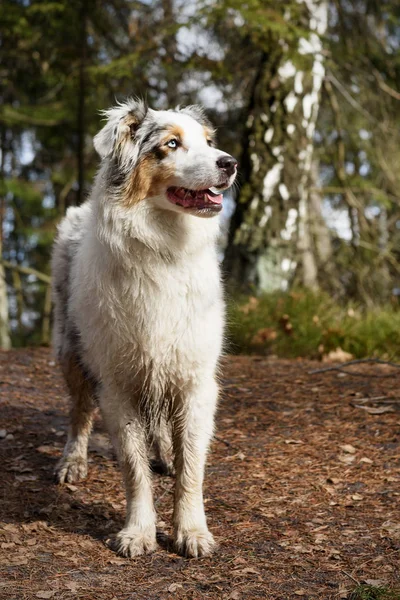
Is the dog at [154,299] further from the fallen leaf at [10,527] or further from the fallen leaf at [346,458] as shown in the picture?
the fallen leaf at [346,458]

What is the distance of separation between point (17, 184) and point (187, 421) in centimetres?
1074

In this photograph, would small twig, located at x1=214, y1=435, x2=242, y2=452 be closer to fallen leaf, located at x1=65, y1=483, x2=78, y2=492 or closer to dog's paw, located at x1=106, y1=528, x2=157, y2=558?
fallen leaf, located at x1=65, y1=483, x2=78, y2=492

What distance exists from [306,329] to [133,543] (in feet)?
15.2

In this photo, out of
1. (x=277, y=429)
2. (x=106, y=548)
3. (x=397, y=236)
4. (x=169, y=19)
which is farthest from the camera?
(x=397, y=236)

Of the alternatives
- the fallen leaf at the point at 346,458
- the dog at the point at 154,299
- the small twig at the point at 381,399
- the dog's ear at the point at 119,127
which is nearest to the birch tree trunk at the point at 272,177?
the small twig at the point at 381,399

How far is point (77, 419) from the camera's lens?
192 inches

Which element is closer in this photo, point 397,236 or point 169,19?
point 169,19

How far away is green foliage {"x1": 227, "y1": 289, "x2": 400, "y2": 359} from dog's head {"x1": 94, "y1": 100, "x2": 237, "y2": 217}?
12.9ft

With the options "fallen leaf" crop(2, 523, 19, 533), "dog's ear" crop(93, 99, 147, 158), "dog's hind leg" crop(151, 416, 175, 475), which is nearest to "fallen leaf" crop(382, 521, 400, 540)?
"dog's hind leg" crop(151, 416, 175, 475)

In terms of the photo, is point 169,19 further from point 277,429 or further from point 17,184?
point 277,429

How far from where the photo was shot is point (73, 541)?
3896 millimetres

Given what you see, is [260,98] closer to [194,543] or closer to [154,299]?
[154,299]

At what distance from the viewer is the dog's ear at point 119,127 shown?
12.6ft

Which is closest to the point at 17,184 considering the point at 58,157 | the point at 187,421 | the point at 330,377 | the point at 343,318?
the point at 58,157
